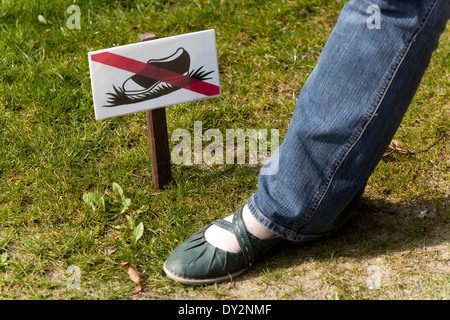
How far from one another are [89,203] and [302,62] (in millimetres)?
1555

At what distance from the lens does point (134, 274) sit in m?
2.00

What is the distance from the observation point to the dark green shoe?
1.96 meters

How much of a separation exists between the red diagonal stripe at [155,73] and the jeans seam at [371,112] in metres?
0.64

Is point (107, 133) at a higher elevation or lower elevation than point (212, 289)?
higher

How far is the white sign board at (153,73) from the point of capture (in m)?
2.00

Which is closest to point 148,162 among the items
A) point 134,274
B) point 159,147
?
point 159,147

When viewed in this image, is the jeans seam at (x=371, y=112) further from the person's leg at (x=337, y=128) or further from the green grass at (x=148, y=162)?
the green grass at (x=148, y=162)

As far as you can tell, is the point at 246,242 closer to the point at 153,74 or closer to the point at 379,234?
the point at 379,234

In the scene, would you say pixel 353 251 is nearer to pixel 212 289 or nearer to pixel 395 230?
pixel 395 230

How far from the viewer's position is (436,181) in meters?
2.46

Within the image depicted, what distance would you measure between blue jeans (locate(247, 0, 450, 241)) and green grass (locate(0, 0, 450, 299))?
13.6 inches

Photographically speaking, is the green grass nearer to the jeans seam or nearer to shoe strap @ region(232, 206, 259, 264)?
shoe strap @ region(232, 206, 259, 264)

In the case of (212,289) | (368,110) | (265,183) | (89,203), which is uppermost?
(368,110)

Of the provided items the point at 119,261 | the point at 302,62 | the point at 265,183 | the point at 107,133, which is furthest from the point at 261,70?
the point at 119,261
